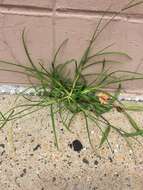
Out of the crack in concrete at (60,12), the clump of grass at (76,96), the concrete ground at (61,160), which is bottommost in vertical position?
the concrete ground at (61,160)

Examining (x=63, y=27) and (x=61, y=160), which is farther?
(x=61, y=160)

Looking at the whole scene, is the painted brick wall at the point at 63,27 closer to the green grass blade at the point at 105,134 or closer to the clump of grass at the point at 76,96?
the clump of grass at the point at 76,96

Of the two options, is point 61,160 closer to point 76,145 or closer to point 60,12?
point 76,145

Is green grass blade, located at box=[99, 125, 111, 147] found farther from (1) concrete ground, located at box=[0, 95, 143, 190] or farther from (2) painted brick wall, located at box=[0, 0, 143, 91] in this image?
(2) painted brick wall, located at box=[0, 0, 143, 91]

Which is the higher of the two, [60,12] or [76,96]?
[60,12]

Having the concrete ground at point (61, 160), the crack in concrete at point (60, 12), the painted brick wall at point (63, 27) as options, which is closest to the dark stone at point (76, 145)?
the concrete ground at point (61, 160)

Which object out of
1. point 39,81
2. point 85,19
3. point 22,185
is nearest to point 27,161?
point 22,185

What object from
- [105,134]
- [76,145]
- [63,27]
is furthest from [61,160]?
[63,27]
